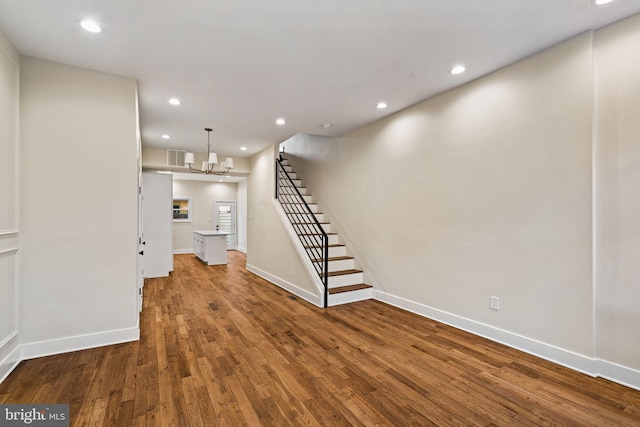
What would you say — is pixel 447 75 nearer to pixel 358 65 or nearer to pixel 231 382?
pixel 358 65

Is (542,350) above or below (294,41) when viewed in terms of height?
below

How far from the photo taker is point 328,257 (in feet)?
17.3

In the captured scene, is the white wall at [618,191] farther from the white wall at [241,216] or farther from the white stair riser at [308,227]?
the white wall at [241,216]

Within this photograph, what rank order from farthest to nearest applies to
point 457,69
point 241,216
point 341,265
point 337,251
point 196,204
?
1. point 241,216
2. point 196,204
3. point 337,251
4. point 341,265
5. point 457,69

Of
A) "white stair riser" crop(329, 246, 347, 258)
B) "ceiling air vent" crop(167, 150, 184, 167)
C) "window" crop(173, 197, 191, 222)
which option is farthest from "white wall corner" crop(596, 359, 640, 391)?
"window" crop(173, 197, 191, 222)

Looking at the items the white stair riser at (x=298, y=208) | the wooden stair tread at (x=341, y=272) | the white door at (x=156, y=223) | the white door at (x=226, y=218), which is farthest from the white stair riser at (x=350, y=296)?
the white door at (x=226, y=218)

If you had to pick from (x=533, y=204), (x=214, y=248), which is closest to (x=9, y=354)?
(x=533, y=204)

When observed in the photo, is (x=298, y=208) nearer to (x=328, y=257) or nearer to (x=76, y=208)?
(x=328, y=257)

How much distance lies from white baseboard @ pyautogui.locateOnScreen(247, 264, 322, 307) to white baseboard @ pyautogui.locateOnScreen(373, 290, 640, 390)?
145 cm

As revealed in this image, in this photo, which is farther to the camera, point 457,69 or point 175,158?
point 175,158

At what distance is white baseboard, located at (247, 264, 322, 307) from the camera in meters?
4.54

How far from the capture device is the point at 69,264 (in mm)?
2939

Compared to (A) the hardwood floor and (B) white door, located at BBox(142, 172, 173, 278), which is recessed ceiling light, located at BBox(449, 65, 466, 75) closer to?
(A) the hardwood floor

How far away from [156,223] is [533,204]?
6.65 meters
